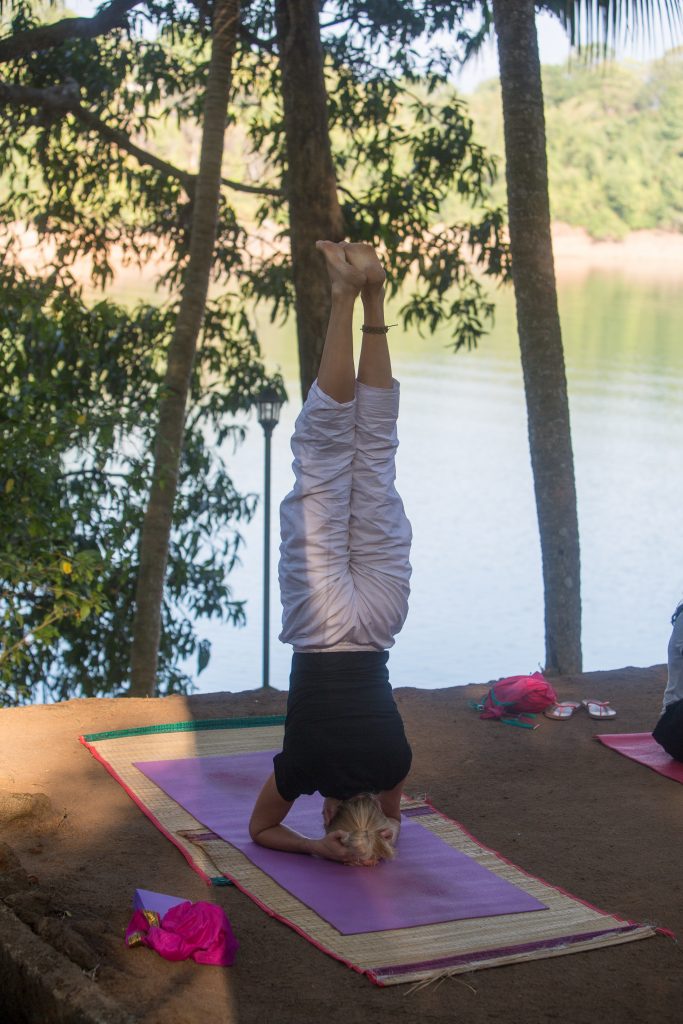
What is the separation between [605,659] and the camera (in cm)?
1338

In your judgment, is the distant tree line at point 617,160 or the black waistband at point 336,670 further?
the distant tree line at point 617,160

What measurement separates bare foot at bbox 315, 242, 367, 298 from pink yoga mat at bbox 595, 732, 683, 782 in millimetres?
2244

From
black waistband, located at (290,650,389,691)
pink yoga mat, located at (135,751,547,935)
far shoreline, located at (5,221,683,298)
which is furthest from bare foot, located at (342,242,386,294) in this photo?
far shoreline, located at (5,221,683,298)

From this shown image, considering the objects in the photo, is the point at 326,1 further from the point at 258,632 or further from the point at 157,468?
the point at 258,632

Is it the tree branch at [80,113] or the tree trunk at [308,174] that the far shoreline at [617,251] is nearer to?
the tree branch at [80,113]

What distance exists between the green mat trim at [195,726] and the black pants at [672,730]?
4.99 feet

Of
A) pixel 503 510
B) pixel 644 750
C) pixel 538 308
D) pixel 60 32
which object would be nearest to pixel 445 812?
pixel 644 750

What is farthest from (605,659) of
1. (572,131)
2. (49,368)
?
(572,131)

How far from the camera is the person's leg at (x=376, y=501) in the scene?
3723 mm

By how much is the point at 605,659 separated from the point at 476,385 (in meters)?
15.4

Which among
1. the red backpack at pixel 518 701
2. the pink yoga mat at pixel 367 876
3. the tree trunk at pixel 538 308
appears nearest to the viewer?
the pink yoga mat at pixel 367 876

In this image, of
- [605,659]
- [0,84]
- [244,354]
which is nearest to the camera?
[0,84]

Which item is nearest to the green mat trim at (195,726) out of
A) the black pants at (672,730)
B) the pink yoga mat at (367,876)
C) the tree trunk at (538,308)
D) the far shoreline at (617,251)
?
the pink yoga mat at (367,876)

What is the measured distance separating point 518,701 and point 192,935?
8.17 ft
